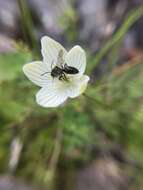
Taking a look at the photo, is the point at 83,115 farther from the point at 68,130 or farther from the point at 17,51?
the point at 17,51

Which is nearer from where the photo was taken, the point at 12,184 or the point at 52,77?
the point at 52,77

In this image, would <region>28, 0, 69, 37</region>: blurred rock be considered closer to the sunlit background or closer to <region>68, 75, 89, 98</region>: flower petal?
the sunlit background

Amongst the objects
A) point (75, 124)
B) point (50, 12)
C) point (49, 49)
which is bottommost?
point (75, 124)

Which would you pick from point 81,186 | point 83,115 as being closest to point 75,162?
point 81,186

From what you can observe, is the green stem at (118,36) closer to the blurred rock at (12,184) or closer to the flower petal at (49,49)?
the flower petal at (49,49)

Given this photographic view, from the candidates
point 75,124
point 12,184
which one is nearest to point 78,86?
point 75,124

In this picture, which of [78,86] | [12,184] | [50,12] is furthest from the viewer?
[50,12]

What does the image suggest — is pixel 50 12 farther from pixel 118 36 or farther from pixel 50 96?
pixel 50 96

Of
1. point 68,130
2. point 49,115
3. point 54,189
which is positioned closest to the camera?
point 68,130
